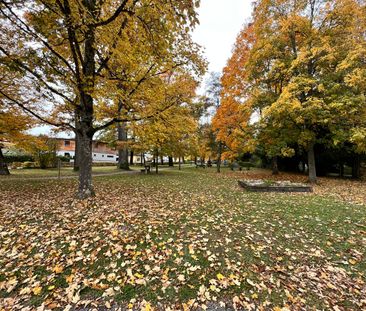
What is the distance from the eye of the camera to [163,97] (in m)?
7.82

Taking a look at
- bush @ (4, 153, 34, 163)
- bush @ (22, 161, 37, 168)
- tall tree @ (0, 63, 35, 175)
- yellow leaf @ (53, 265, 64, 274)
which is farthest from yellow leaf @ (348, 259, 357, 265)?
bush @ (4, 153, 34, 163)

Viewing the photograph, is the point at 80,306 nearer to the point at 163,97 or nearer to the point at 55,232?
the point at 55,232

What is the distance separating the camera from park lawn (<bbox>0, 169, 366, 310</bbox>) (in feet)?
8.57

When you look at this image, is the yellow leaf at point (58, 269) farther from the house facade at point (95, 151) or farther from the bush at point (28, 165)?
the house facade at point (95, 151)

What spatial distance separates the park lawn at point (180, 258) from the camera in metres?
2.61

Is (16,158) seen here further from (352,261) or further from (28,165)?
(352,261)

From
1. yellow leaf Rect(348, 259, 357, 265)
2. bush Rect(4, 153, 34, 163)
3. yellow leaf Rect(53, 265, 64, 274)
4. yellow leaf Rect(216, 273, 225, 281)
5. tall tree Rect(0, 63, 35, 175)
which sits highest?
tall tree Rect(0, 63, 35, 175)

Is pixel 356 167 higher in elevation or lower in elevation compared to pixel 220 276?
higher

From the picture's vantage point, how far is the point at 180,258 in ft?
11.2

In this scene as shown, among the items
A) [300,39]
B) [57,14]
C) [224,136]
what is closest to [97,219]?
[57,14]

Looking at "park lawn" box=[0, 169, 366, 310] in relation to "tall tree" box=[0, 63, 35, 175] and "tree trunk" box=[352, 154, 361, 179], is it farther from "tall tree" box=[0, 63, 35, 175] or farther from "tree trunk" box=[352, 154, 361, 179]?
"tree trunk" box=[352, 154, 361, 179]

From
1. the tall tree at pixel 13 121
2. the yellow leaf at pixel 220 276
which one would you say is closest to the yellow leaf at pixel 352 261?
the yellow leaf at pixel 220 276

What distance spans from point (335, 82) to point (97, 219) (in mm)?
13226

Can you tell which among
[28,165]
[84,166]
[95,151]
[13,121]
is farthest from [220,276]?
[95,151]
